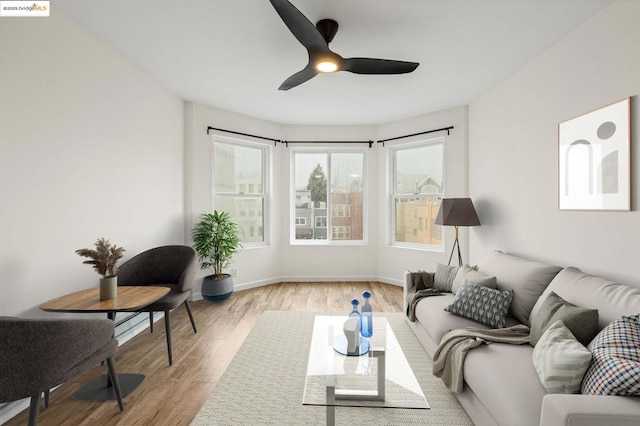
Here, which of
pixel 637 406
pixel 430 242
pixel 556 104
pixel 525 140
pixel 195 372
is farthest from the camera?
pixel 430 242

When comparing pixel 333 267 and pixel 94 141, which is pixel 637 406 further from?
pixel 333 267

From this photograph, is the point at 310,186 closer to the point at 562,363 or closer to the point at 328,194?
the point at 328,194

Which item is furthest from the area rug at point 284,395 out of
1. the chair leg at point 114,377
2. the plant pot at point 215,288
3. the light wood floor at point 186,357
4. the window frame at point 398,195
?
the window frame at point 398,195

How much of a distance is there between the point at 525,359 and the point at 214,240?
3476mm

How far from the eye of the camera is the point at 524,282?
2.49m

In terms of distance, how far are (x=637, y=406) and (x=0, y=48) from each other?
12.5 feet

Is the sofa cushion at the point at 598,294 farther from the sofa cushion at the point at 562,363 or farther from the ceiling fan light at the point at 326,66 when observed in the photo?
the ceiling fan light at the point at 326,66

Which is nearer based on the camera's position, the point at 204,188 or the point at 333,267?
the point at 204,188

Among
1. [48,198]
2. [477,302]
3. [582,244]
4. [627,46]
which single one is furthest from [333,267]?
[627,46]

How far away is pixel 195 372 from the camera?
8.41 ft

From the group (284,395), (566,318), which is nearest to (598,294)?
(566,318)

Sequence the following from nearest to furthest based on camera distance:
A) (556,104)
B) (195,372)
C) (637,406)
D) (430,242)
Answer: (637,406) → (195,372) → (556,104) → (430,242)

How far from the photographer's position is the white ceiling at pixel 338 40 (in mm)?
2295

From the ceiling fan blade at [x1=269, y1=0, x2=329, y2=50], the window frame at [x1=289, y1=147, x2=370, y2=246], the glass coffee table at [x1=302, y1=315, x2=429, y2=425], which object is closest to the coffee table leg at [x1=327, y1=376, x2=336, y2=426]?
the glass coffee table at [x1=302, y1=315, x2=429, y2=425]
